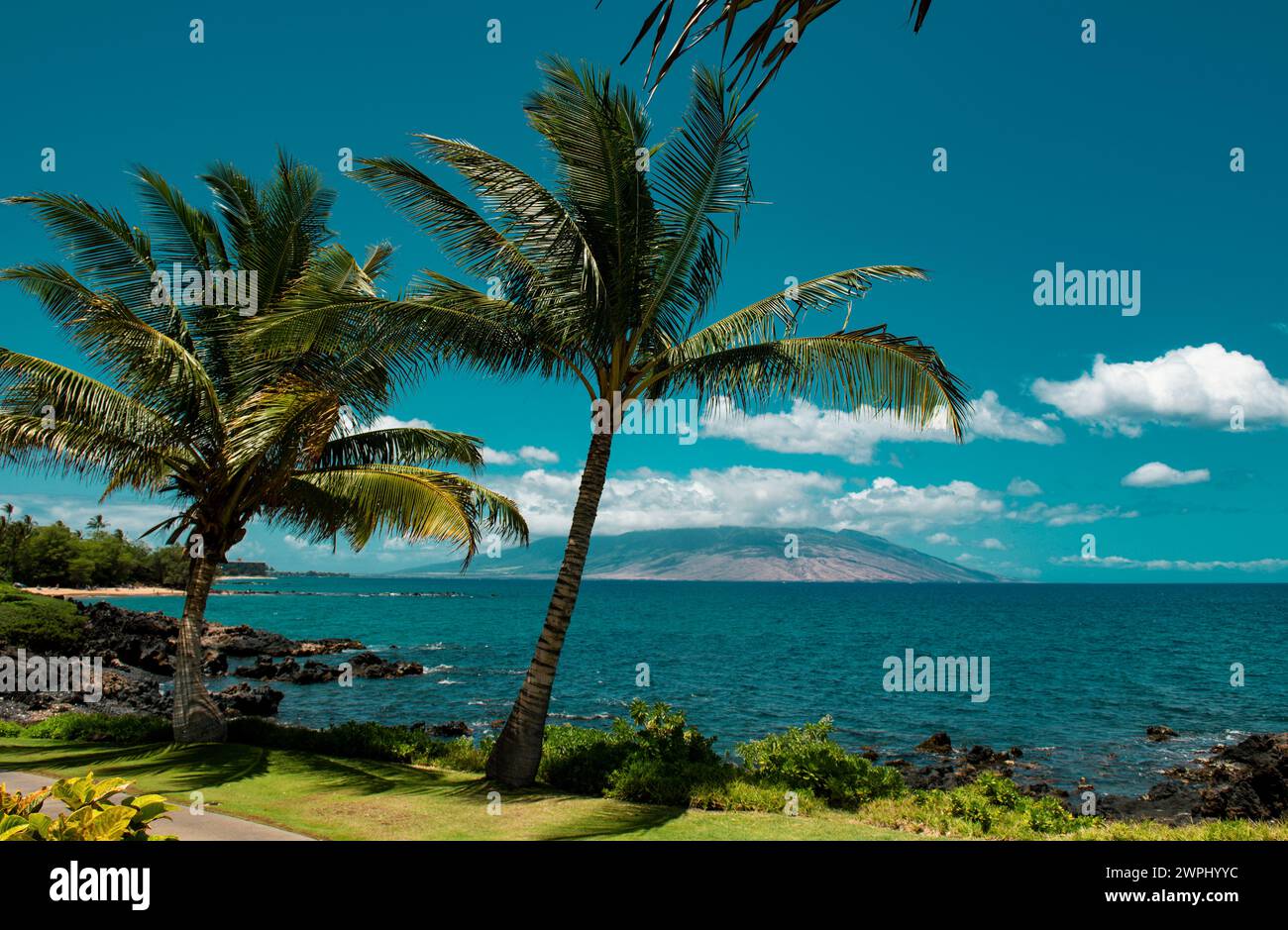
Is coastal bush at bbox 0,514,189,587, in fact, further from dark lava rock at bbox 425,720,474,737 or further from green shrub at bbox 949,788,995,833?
green shrub at bbox 949,788,995,833

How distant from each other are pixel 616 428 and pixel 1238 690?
48.9 metres

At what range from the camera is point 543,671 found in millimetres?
12305

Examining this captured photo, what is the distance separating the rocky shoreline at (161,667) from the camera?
2308cm

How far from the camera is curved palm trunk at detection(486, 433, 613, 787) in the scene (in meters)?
12.2

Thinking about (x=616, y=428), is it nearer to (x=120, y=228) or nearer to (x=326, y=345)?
(x=326, y=345)

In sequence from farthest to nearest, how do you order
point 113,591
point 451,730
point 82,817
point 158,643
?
1. point 113,591
2. point 158,643
3. point 451,730
4. point 82,817

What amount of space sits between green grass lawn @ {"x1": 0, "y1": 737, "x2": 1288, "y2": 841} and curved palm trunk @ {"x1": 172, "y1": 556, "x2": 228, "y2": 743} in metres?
1.28

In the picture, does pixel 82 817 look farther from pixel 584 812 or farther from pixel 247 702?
pixel 247 702

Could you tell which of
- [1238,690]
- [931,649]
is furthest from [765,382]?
[931,649]

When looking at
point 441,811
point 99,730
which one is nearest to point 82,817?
point 441,811

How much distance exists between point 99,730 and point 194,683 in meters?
2.59

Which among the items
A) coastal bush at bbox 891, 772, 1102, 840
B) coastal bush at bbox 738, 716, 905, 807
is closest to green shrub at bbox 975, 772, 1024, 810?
coastal bush at bbox 891, 772, 1102, 840
